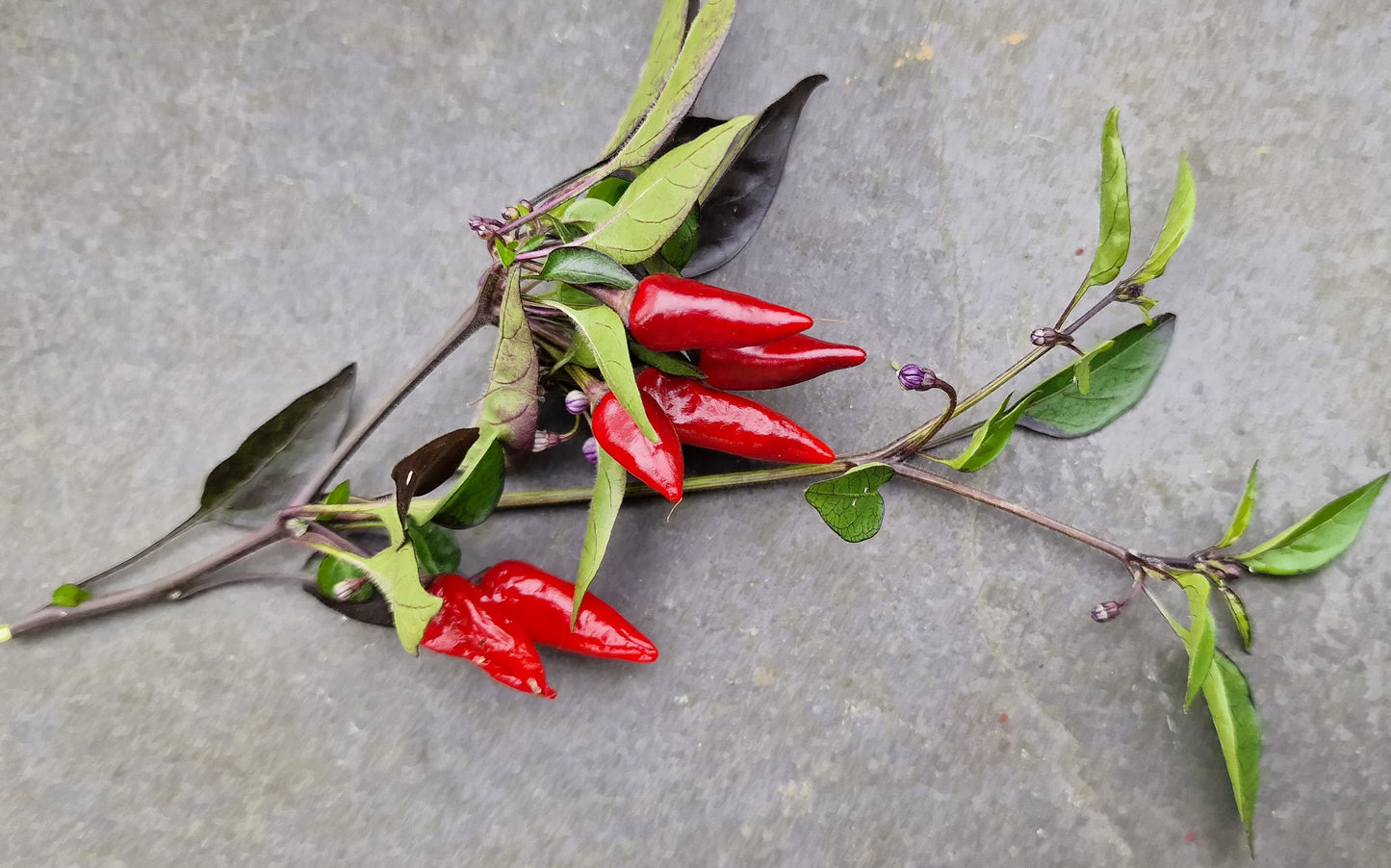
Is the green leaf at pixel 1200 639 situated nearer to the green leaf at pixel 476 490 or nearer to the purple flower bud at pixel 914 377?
the purple flower bud at pixel 914 377

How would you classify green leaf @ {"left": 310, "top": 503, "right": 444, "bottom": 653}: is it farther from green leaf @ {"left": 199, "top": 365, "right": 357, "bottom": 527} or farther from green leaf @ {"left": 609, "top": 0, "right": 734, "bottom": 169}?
green leaf @ {"left": 609, "top": 0, "right": 734, "bottom": 169}

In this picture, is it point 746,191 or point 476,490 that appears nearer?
point 476,490

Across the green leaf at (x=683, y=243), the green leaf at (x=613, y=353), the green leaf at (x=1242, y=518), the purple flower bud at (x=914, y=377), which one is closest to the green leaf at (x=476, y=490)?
the green leaf at (x=613, y=353)

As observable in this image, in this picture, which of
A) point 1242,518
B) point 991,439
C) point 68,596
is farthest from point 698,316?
point 68,596

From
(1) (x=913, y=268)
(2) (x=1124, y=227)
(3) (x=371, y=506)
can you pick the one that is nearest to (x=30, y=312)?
(3) (x=371, y=506)

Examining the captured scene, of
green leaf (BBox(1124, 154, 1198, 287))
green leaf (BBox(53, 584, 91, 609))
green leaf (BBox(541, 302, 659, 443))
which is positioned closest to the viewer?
green leaf (BBox(541, 302, 659, 443))

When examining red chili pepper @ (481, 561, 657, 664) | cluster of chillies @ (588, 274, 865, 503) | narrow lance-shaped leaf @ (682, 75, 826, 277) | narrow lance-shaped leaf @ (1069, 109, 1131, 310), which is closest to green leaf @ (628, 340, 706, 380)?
cluster of chillies @ (588, 274, 865, 503)

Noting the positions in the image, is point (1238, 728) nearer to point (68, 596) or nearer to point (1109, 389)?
point (1109, 389)
